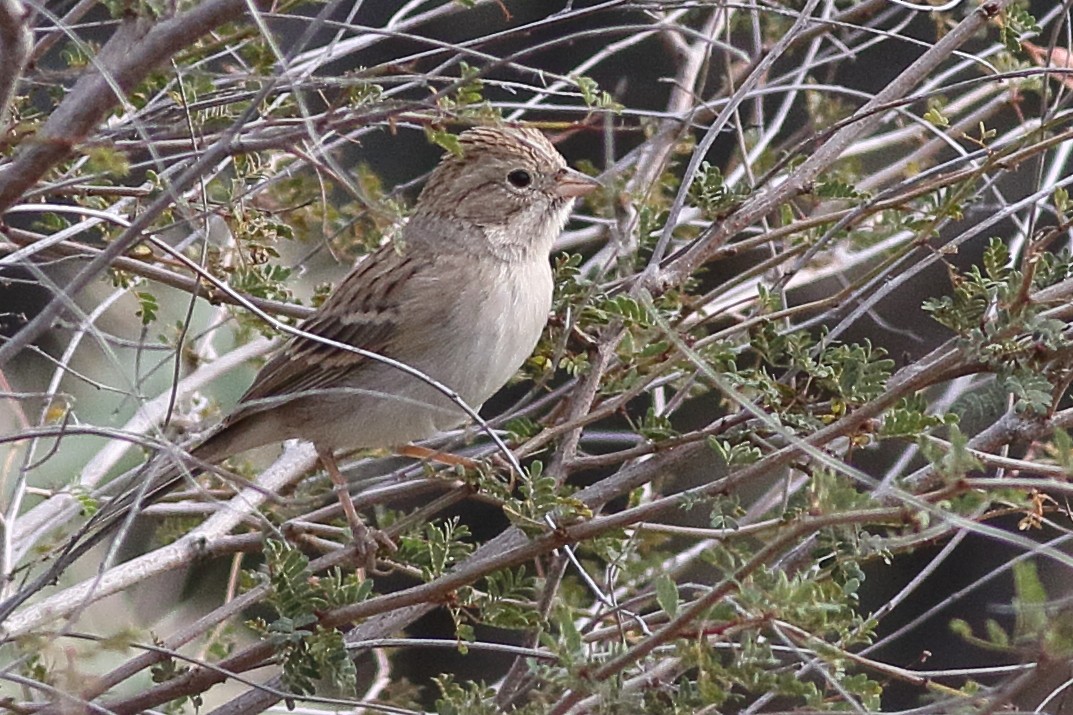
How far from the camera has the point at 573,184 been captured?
4.17 meters

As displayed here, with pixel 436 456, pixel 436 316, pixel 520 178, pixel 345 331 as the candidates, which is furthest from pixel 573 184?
pixel 436 456

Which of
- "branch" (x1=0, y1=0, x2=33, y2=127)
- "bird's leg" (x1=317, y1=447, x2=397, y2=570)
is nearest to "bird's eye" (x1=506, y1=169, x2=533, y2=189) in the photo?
"bird's leg" (x1=317, y1=447, x2=397, y2=570)

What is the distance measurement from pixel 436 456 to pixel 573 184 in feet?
3.10

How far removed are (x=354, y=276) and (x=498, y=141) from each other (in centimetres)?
57

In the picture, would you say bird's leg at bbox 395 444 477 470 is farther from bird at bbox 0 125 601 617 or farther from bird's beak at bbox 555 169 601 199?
bird's beak at bbox 555 169 601 199

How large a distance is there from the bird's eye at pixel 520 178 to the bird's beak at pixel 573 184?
83 millimetres

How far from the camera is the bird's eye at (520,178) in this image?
424cm

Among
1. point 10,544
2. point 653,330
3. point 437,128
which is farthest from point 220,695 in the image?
point 437,128

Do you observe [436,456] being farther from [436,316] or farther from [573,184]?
[573,184]

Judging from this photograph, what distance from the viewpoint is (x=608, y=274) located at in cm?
387

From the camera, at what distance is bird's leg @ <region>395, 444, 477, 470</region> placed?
3510 millimetres

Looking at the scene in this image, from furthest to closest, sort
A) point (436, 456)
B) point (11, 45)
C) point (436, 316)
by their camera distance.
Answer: point (436, 316), point (436, 456), point (11, 45)

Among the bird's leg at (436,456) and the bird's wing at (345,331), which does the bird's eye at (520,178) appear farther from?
the bird's leg at (436,456)

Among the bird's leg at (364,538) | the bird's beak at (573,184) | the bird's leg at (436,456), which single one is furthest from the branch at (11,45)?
the bird's beak at (573,184)
